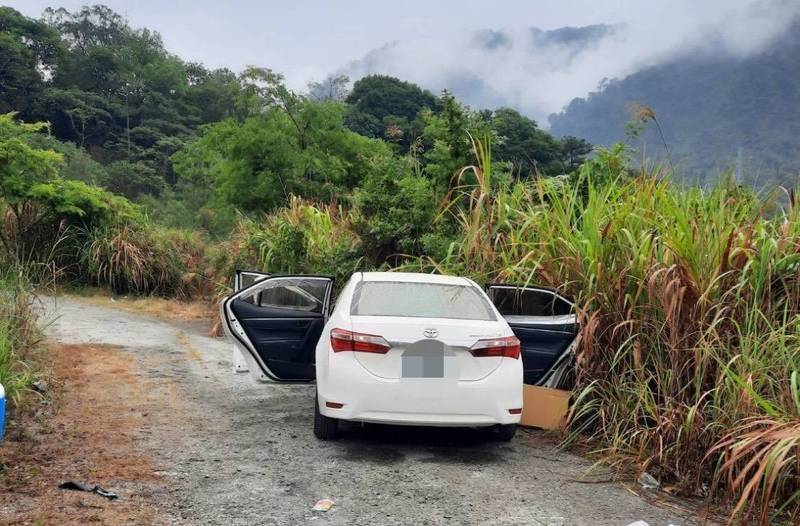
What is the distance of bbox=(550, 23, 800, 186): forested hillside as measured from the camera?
6.84 m

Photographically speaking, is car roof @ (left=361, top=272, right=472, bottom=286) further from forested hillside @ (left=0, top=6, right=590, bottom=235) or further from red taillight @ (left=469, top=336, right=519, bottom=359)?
forested hillside @ (left=0, top=6, right=590, bottom=235)

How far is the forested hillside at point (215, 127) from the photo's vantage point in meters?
10.9

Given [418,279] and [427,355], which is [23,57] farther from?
[427,355]

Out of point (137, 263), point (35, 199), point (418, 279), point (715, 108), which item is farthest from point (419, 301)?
point (715, 108)

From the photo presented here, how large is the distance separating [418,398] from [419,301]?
38.4 inches

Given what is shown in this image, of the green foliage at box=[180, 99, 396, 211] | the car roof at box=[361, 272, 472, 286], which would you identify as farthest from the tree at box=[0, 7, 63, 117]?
the car roof at box=[361, 272, 472, 286]

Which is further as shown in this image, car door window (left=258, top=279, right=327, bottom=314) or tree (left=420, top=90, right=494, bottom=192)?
tree (left=420, top=90, right=494, bottom=192)

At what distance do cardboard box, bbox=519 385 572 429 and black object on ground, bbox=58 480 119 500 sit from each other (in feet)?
10.4

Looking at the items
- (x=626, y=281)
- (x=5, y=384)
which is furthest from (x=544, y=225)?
(x=5, y=384)

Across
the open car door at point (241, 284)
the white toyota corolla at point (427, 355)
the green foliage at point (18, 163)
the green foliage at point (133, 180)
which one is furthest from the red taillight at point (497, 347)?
the green foliage at point (133, 180)

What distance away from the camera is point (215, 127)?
19703mm

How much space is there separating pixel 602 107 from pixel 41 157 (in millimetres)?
126915

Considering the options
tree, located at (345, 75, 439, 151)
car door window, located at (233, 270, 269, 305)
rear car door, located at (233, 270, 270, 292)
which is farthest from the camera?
tree, located at (345, 75, 439, 151)

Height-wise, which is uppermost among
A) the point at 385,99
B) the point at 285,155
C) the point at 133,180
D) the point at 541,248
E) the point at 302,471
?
the point at 385,99
